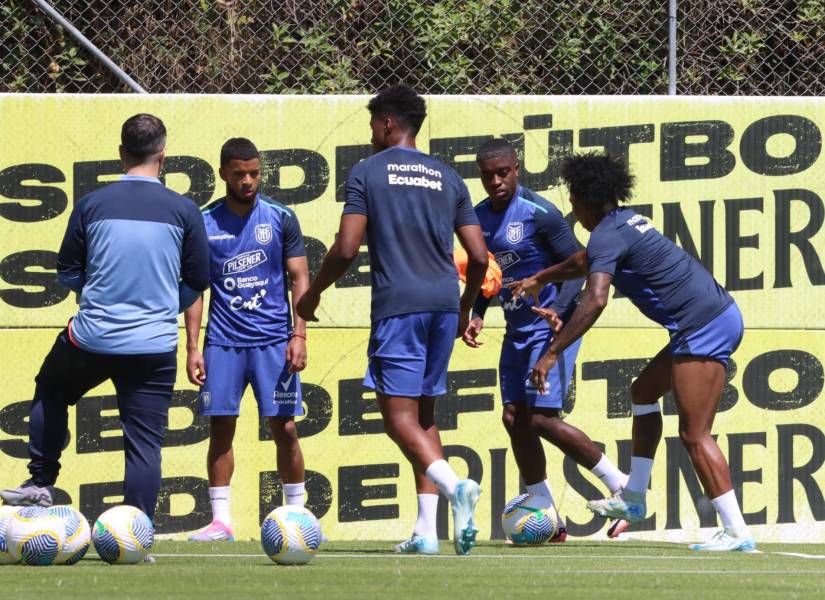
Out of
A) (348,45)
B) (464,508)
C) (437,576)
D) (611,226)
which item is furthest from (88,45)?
(437,576)

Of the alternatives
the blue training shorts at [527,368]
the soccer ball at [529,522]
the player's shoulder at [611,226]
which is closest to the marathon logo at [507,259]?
→ the blue training shorts at [527,368]

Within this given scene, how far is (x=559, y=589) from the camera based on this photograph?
555 cm

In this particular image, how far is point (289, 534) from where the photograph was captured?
6.26m

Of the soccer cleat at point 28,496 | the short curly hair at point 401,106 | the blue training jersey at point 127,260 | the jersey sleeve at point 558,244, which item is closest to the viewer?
the blue training jersey at point 127,260

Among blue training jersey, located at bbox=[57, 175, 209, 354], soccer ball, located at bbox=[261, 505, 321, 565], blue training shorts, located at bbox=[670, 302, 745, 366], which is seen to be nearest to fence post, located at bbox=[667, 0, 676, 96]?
blue training shorts, located at bbox=[670, 302, 745, 366]

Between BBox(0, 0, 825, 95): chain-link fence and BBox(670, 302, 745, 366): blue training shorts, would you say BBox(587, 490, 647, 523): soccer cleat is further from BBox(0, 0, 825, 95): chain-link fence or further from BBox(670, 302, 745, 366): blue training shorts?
BBox(0, 0, 825, 95): chain-link fence

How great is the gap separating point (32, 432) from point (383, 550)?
6.76 feet

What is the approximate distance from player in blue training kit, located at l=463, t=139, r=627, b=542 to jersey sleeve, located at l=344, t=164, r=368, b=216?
55.5 inches

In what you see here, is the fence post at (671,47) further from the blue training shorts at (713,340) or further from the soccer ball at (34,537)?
the soccer ball at (34,537)

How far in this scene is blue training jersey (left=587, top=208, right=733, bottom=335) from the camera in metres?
7.29

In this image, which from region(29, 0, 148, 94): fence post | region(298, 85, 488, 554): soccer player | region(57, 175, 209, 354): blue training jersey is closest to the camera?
region(57, 175, 209, 354): blue training jersey

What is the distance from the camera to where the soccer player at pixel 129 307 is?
20.9 feet

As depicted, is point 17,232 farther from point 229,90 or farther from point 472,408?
point 472,408

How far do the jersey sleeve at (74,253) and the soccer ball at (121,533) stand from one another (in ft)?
3.52
